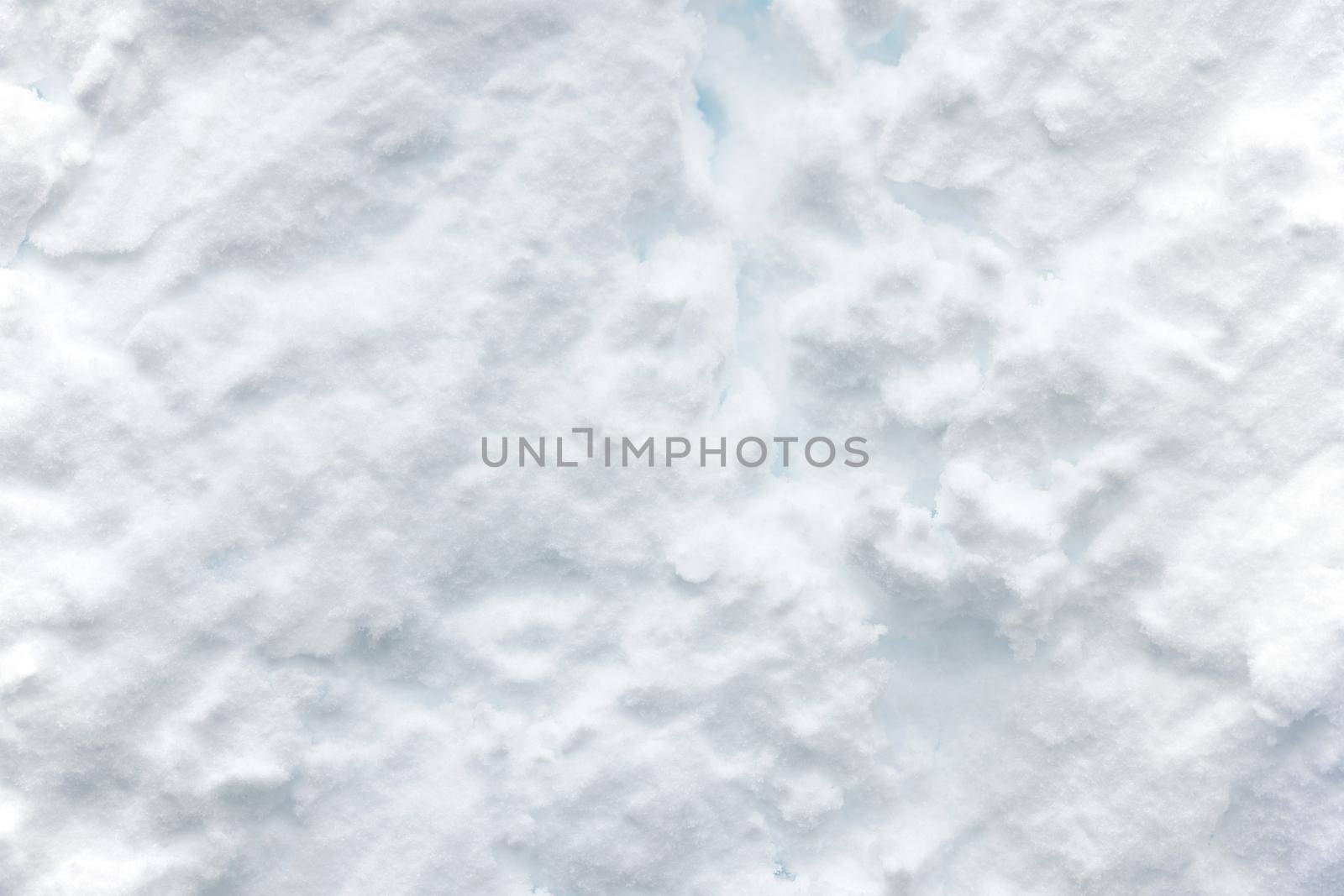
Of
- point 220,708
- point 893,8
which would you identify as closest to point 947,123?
point 893,8

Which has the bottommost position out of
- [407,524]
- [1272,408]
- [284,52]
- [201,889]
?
[201,889]

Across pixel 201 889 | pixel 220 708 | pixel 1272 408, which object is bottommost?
pixel 201 889

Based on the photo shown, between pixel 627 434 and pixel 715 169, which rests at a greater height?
pixel 715 169

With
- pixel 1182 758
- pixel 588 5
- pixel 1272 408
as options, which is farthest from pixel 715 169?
pixel 1182 758

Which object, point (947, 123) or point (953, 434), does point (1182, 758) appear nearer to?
point (953, 434)

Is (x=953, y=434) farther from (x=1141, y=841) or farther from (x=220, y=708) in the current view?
(x=220, y=708)

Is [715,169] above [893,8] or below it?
below
